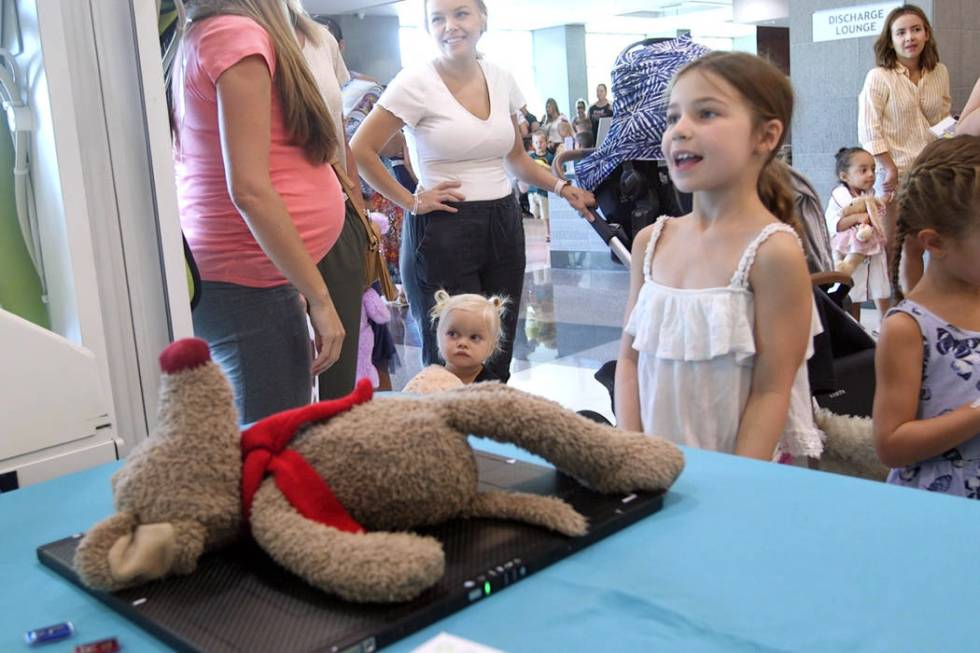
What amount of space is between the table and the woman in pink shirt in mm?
790

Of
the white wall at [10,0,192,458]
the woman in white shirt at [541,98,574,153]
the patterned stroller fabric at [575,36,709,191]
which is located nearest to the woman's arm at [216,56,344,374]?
the white wall at [10,0,192,458]

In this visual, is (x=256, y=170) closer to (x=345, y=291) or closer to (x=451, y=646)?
(x=345, y=291)

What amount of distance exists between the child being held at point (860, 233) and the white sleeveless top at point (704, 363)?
329 centimetres

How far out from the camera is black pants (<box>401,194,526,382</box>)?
2.61 m

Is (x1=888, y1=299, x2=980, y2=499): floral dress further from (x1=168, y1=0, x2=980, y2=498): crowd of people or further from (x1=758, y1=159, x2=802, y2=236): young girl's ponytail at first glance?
(x1=758, y1=159, x2=802, y2=236): young girl's ponytail

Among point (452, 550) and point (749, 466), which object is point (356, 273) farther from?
point (452, 550)

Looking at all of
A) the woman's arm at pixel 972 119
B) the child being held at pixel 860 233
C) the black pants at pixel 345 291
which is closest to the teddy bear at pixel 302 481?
the black pants at pixel 345 291

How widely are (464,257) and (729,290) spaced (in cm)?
123

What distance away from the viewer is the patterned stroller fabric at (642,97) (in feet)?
8.87

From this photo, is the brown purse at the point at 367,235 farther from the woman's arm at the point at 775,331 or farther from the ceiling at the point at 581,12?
the ceiling at the point at 581,12

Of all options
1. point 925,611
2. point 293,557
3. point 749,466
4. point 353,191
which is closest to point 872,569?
point 925,611

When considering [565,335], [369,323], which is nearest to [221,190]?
[369,323]

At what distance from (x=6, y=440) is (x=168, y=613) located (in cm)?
59

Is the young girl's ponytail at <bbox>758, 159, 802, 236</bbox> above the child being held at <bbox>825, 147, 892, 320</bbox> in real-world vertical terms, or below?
above
